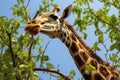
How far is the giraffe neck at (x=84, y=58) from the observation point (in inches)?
281

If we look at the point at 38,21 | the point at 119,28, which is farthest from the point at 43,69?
the point at 119,28

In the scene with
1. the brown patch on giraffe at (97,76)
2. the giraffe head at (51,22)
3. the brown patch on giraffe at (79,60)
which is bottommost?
the brown patch on giraffe at (97,76)

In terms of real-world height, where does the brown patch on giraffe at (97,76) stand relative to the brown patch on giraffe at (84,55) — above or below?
below

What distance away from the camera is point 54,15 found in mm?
7418

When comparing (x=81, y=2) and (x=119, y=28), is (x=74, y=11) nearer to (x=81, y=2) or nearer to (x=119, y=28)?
(x=81, y=2)

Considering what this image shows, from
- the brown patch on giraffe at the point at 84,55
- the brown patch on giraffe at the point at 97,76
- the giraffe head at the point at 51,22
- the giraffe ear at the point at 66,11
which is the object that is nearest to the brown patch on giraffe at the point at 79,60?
the brown patch on giraffe at the point at 84,55

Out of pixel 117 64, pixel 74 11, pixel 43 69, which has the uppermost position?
pixel 74 11

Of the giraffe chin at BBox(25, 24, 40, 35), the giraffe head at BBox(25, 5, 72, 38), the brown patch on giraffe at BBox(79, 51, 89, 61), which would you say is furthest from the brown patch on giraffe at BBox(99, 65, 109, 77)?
the giraffe chin at BBox(25, 24, 40, 35)

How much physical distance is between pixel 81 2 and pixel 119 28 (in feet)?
6.72

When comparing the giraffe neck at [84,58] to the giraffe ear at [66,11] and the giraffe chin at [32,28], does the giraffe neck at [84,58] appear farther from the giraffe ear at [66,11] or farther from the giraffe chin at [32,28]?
the giraffe chin at [32,28]

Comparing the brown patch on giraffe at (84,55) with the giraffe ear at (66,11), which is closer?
the giraffe ear at (66,11)

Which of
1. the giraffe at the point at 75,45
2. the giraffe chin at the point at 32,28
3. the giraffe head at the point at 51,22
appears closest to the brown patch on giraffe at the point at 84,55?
the giraffe at the point at 75,45

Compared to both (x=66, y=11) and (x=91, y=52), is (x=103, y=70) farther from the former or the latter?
(x=66, y=11)

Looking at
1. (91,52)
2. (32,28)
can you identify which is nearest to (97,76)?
(91,52)
